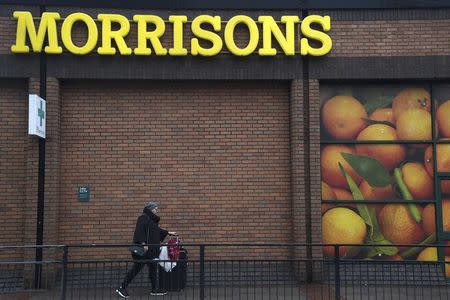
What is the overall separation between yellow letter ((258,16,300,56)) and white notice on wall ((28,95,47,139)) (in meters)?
→ 4.17

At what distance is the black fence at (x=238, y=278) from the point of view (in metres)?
8.55

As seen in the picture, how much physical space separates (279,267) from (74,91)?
5208mm

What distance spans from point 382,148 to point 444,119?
1.36m

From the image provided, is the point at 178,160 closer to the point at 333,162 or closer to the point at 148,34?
the point at 148,34

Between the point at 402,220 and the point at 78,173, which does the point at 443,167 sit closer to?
the point at 402,220

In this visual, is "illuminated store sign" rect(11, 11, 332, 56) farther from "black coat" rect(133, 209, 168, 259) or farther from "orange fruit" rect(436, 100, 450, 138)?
"black coat" rect(133, 209, 168, 259)

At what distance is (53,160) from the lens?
32.3 ft

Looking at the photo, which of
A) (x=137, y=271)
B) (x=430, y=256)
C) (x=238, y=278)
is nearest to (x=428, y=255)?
(x=430, y=256)

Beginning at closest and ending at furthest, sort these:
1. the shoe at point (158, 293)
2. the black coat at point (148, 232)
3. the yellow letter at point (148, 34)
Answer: the shoe at point (158, 293), the black coat at point (148, 232), the yellow letter at point (148, 34)

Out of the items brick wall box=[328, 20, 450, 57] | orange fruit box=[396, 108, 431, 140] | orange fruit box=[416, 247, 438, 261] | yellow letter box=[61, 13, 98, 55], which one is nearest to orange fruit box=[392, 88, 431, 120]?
orange fruit box=[396, 108, 431, 140]

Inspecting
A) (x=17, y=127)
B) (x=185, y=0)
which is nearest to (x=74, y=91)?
(x=17, y=127)

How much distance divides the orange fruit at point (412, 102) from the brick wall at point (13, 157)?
23.8ft

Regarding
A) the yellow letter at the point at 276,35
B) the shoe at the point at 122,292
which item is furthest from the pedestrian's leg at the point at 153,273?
the yellow letter at the point at 276,35

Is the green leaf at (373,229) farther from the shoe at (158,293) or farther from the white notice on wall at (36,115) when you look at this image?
the white notice on wall at (36,115)
